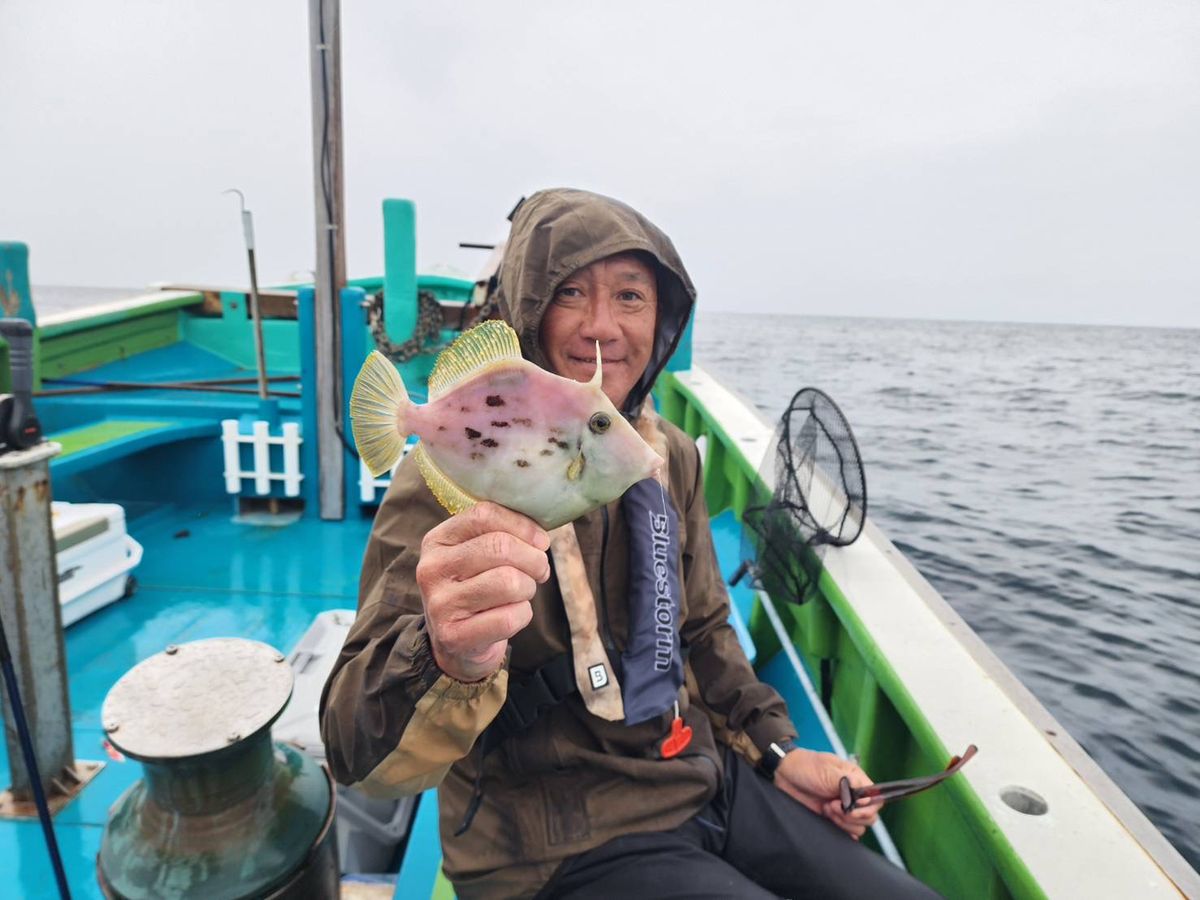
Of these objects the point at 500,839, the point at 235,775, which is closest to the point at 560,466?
the point at 500,839

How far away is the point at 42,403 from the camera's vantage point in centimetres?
574

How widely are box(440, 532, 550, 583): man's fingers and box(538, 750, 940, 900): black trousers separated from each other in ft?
3.12

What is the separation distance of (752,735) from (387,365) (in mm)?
1614

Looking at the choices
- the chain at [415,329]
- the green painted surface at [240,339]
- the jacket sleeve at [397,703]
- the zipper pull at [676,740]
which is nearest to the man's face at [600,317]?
the jacket sleeve at [397,703]

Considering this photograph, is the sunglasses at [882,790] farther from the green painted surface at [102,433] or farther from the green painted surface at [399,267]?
the green painted surface at [399,267]

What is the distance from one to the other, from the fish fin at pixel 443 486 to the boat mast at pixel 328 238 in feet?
13.9

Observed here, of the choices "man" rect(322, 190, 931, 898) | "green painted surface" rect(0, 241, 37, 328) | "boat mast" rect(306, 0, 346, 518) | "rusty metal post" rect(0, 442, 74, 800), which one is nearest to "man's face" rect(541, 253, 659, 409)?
"man" rect(322, 190, 931, 898)

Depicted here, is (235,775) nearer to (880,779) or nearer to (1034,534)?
(880,779)

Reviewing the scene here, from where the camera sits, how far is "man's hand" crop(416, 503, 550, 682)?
1151mm

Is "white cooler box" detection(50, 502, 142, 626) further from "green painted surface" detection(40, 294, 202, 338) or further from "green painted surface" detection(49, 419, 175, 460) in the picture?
"green painted surface" detection(40, 294, 202, 338)

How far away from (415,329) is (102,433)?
9.82 ft

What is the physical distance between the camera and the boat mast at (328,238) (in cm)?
474

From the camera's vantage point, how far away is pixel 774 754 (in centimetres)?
208

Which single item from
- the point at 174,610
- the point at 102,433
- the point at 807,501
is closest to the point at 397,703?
the point at 807,501
